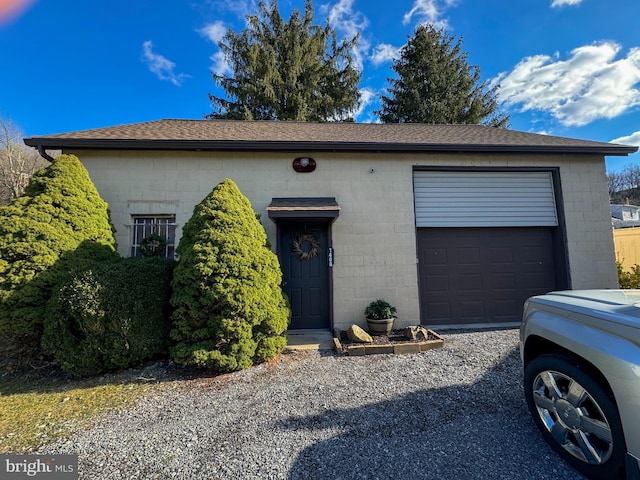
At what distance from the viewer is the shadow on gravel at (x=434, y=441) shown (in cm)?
206

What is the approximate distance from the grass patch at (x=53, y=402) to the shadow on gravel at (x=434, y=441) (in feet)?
6.56

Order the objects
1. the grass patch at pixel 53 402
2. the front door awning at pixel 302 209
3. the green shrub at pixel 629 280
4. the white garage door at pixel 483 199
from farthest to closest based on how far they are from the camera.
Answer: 1. the green shrub at pixel 629 280
2. the white garage door at pixel 483 199
3. the front door awning at pixel 302 209
4. the grass patch at pixel 53 402

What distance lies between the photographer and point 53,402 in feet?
10.7

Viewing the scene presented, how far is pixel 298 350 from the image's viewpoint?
4.69 meters

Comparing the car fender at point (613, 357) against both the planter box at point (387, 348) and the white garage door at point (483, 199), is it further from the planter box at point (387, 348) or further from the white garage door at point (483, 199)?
the white garage door at point (483, 199)

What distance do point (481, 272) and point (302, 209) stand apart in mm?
3939

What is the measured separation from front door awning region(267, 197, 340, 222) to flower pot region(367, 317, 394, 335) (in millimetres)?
2030

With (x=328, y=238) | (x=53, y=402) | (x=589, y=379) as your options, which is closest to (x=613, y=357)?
(x=589, y=379)

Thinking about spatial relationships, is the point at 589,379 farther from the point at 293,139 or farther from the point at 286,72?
the point at 286,72

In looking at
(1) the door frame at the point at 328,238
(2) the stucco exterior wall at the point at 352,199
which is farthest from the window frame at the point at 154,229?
(1) the door frame at the point at 328,238

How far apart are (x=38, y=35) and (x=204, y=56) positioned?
6297 mm

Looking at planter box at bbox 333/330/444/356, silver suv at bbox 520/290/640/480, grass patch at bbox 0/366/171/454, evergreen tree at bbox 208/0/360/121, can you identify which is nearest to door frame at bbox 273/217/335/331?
planter box at bbox 333/330/444/356

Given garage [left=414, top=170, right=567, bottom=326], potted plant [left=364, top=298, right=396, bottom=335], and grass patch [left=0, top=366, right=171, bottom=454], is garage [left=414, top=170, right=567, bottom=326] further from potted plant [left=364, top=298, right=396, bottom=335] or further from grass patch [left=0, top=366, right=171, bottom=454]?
grass patch [left=0, top=366, right=171, bottom=454]

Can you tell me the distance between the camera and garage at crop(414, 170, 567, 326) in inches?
235
